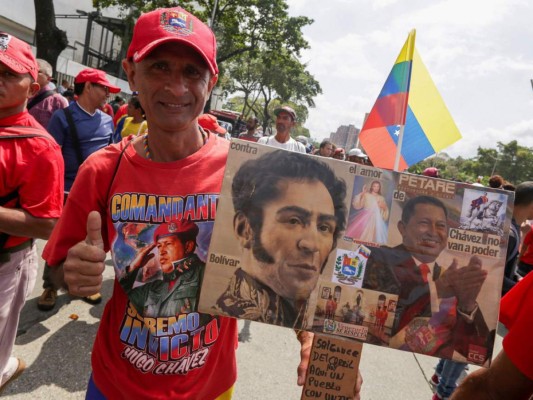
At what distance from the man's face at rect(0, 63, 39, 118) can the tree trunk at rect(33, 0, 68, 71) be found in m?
9.02

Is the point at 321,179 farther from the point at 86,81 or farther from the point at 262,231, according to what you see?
the point at 86,81

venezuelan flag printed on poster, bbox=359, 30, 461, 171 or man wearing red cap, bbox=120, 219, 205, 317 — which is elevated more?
venezuelan flag printed on poster, bbox=359, 30, 461, 171

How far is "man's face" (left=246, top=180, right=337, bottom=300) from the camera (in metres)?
1.05

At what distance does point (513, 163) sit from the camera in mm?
64312

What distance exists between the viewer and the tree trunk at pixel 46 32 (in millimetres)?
9164

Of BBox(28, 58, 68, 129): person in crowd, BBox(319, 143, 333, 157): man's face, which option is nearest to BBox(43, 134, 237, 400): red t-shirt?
BBox(28, 58, 68, 129): person in crowd

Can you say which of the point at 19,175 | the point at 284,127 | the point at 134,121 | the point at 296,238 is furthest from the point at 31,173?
the point at 284,127

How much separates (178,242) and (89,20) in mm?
28779

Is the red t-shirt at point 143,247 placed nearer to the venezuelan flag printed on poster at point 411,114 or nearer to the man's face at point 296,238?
the man's face at point 296,238

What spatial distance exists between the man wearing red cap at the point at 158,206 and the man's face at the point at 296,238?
11.6 inches

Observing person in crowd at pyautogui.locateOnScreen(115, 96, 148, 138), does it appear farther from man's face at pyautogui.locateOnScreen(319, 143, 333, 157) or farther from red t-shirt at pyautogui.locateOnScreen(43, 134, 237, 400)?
man's face at pyautogui.locateOnScreen(319, 143, 333, 157)

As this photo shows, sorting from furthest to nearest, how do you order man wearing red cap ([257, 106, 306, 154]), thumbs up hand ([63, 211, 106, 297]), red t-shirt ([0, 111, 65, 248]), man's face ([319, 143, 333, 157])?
man's face ([319, 143, 333, 157])
man wearing red cap ([257, 106, 306, 154])
red t-shirt ([0, 111, 65, 248])
thumbs up hand ([63, 211, 106, 297])

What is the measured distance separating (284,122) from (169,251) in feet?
12.6

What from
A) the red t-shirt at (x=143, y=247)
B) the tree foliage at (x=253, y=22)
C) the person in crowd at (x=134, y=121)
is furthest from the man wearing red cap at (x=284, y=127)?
the tree foliage at (x=253, y=22)
